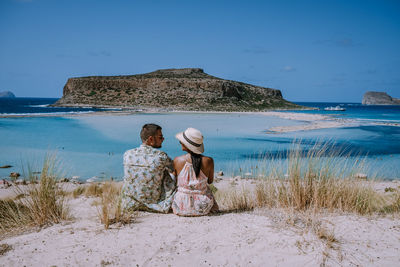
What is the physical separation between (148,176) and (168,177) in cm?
34

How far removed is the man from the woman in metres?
0.19

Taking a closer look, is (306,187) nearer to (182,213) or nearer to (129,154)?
(182,213)

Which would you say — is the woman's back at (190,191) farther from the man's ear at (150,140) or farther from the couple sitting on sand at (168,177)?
the man's ear at (150,140)

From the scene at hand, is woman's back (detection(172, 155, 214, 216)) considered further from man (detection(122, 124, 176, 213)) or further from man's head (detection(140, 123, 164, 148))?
man's head (detection(140, 123, 164, 148))

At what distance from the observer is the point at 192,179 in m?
3.92

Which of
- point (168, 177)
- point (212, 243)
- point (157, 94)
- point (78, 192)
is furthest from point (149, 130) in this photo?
point (157, 94)

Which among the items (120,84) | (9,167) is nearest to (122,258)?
(9,167)

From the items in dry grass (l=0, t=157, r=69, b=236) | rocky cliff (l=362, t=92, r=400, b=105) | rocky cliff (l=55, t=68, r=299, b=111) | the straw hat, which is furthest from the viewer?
rocky cliff (l=362, t=92, r=400, b=105)

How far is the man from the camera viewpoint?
4016 mm

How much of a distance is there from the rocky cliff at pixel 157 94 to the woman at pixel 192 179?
1890 inches

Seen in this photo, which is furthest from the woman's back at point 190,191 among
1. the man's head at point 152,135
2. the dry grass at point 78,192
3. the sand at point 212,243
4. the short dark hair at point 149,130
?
the dry grass at point 78,192

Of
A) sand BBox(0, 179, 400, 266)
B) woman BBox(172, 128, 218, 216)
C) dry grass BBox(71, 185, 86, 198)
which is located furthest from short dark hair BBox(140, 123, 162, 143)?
dry grass BBox(71, 185, 86, 198)

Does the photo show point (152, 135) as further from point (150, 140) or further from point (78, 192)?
point (78, 192)

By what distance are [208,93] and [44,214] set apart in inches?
2216
